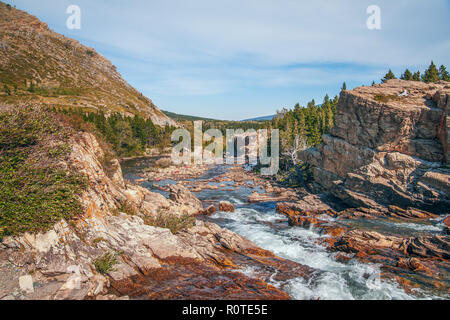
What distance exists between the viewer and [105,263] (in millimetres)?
11406

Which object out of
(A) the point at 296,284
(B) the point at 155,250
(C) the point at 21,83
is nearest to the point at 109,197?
(B) the point at 155,250

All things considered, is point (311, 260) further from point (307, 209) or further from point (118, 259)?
point (307, 209)

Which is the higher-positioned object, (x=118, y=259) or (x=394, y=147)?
(x=394, y=147)

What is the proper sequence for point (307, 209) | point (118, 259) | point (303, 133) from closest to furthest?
point (118, 259)
point (307, 209)
point (303, 133)

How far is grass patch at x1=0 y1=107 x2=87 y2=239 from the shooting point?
10062 mm

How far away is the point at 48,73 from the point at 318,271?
177982 millimetres

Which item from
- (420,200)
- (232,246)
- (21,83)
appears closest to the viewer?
(232,246)

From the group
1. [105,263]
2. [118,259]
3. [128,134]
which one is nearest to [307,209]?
[118,259]

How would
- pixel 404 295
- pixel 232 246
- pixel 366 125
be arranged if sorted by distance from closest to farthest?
1. pixel 404 295
2. pixel 232 246
3. pixel 366 125

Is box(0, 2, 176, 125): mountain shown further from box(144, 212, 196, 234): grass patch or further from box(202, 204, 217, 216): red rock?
box(144, 212, 196, 234): grass patch

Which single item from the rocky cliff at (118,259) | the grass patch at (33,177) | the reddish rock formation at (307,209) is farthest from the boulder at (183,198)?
the grass patch at (33,177)
